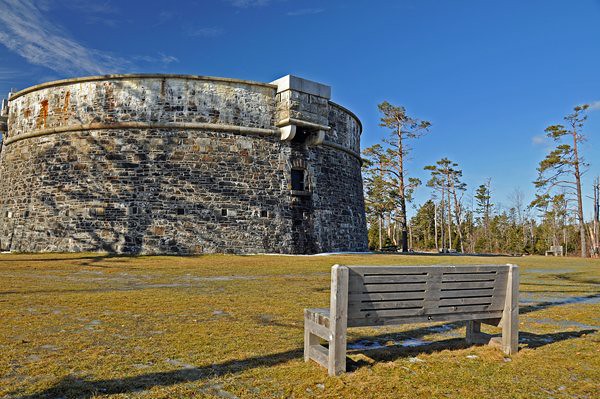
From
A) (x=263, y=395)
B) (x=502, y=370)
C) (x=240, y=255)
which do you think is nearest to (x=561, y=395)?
(x=502, y=370)

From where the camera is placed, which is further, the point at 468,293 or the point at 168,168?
the point at 168,168

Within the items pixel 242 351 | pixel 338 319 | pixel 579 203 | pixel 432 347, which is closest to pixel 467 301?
pixel 432 347

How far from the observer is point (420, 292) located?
383 cm

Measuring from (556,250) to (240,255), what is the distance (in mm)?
29190

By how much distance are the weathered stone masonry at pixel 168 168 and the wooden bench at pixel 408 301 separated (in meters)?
13.5

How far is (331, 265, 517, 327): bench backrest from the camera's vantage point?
11.7 ft

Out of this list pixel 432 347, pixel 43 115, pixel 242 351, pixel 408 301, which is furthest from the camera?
pixel 43 115

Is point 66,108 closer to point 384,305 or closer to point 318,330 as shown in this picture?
point 318,330

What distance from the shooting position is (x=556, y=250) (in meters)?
35.0

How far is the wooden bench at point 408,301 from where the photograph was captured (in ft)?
11.4

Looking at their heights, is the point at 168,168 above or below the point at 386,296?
above

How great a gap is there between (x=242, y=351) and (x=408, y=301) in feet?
5.05

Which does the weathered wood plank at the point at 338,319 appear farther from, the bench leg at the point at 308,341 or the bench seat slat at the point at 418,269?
the bench leg at the point at 308,341

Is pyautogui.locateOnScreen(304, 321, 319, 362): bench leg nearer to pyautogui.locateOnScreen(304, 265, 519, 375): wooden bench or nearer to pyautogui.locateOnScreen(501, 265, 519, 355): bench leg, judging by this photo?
pyautogui.locateOnScreen(304, 265, 519, 375): wooden bench
